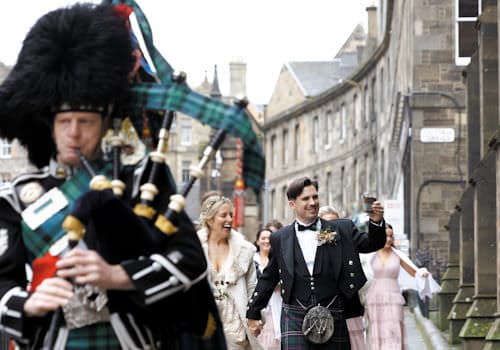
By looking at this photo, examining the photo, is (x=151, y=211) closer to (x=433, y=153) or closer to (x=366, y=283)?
(x=366, y=283)

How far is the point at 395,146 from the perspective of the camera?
55.3 meters

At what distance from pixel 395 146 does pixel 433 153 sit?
16.2 meters

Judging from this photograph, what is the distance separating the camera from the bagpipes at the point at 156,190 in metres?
5.71

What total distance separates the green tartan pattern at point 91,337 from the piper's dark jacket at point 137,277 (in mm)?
85

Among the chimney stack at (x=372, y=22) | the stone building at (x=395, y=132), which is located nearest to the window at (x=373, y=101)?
the stone building at (x=395, y=132)

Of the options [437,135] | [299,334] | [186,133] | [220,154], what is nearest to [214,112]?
[299,334]

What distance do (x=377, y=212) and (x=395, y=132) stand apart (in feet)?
135

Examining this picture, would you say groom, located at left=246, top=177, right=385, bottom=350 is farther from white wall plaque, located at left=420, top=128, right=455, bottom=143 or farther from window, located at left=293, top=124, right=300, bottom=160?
window, located at left=293, top=124, right=300, bottom=160

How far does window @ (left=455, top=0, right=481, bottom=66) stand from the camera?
3800 centimetres

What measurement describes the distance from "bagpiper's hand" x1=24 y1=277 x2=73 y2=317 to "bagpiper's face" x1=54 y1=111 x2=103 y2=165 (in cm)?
56

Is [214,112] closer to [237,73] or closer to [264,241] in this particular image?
[264,241]

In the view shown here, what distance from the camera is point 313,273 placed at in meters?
13.1

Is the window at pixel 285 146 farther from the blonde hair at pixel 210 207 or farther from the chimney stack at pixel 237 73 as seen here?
the blonde hair at pixel 210 207

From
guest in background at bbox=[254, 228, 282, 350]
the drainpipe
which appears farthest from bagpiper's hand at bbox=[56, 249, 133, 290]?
the drainpipe
